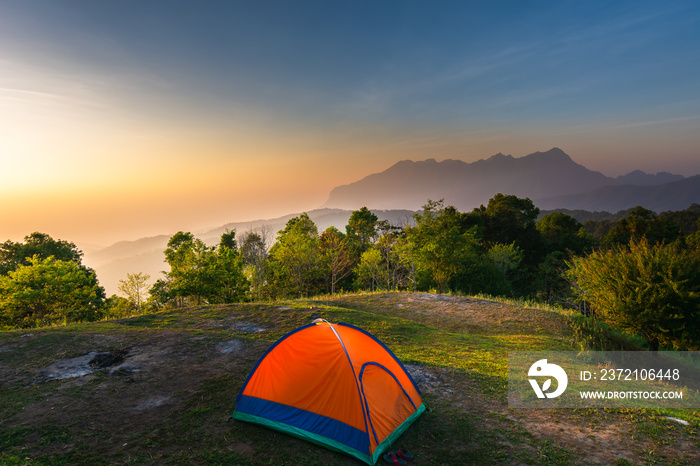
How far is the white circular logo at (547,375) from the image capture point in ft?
25.5

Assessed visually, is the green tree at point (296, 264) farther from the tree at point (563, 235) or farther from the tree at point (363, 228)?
the tree at point (563, 235)

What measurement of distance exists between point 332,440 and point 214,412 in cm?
281

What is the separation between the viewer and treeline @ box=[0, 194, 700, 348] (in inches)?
413

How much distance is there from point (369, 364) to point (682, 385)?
10.1m

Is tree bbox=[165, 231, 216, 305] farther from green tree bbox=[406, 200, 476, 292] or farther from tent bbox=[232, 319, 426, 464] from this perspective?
tent bbox=[232, 319, 426, 464]

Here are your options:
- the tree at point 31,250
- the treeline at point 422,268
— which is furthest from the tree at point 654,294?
the tree at point 31,250

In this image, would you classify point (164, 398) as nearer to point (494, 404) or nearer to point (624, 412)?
point (494, 404)

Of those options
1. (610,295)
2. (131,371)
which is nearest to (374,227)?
(610,295)

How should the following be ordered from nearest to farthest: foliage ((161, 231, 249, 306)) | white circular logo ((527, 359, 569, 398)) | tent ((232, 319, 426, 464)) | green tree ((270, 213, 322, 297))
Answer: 1. tent ((232, 319, 426, 464))
2. white circular logo ((527, 359, 569, 398))
3. foliage ((161, 231, 249, 306))
4. green tree ((270, 213, 322, 297))

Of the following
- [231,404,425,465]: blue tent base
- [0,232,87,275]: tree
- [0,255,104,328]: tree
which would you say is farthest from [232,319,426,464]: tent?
[0,232,87,275]: tree

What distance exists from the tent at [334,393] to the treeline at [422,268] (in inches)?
364

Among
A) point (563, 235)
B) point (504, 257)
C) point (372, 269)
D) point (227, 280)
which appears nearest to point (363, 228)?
point (372, 269)

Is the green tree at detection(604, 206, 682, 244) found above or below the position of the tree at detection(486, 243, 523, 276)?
above

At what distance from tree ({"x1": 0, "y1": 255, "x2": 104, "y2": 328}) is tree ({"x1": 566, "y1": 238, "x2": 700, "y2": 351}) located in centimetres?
2732
